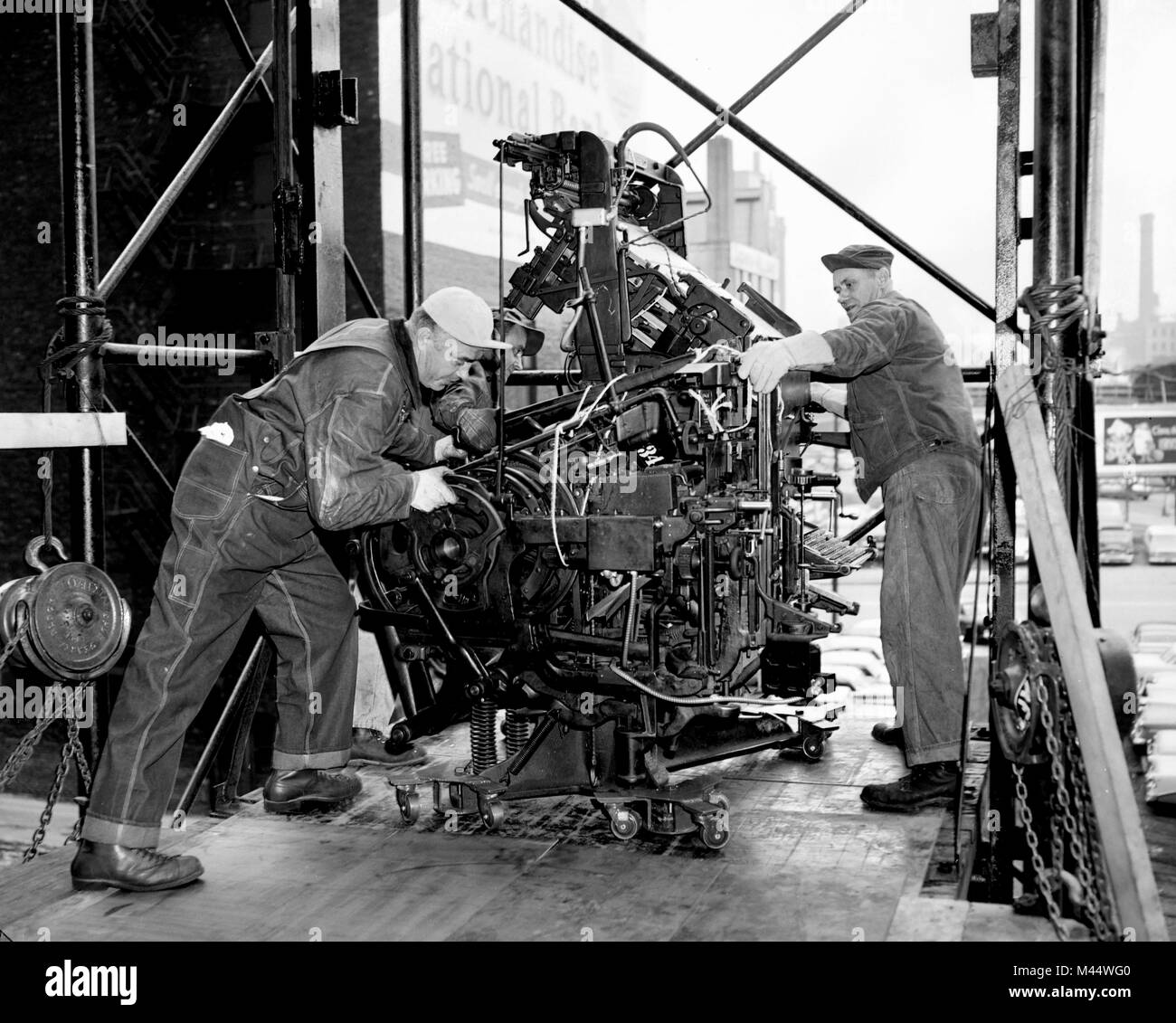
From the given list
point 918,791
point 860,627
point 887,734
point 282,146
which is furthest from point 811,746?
point 860,627

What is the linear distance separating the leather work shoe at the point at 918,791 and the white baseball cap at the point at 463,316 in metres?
1.96

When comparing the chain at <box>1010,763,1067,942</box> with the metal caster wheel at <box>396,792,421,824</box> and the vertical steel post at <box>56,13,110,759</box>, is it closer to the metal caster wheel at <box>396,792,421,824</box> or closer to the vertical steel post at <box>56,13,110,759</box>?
the metal caster wheel at <box>396,792,421,824</box>

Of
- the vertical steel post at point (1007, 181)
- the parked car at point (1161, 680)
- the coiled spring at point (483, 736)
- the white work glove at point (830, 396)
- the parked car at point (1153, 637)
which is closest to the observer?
the vertical steel post at point (1007, 181)

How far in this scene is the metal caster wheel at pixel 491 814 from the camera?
13.2 ft

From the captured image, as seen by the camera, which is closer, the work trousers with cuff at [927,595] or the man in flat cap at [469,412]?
the work trousers with cuff at [927,595]

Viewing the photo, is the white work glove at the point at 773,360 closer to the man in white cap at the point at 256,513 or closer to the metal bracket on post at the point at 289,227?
the man in white cap at the point at 256,513

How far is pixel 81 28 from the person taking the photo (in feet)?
14.2

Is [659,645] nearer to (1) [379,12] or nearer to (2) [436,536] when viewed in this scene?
(2) [436,536]

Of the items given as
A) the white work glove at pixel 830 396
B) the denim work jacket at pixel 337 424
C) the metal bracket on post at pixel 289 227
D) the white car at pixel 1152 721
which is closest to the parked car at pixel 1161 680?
the white car at pixel 1152 721

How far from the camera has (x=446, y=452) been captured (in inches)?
178

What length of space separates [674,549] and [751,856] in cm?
96

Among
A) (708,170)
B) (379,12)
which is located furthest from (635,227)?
(708,170)

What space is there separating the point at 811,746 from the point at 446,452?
1.82 metres

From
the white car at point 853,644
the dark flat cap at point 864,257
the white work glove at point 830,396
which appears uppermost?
the dark flat cap at point 864,257
